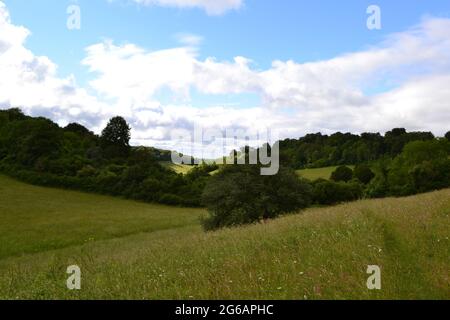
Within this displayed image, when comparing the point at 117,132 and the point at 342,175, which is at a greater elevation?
the point at 117,132

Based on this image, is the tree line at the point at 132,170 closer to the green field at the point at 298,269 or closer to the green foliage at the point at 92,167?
the green foliage at the point at 92,167

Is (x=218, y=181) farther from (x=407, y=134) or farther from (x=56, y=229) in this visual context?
(x=407, y=134)

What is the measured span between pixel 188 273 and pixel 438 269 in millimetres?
4582

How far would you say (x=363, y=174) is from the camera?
90.8 m

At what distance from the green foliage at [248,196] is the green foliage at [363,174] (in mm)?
59628

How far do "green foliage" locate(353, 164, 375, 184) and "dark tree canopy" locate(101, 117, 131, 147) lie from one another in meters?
Result: 51.4

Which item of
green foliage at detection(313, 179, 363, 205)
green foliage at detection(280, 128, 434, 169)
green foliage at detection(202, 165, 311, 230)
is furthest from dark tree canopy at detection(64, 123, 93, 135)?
green foliage at detection(202, 165, 311, 230)

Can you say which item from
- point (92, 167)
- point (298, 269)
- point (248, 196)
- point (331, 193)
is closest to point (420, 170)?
point (331, 193)

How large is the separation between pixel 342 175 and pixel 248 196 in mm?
61317

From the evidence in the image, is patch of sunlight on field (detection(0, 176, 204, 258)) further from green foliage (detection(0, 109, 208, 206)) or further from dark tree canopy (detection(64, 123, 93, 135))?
dark tree canopy (detection(64, 123, 93, 135))

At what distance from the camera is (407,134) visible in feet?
414

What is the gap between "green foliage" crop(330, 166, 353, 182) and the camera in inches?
3516

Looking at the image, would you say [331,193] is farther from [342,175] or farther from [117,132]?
[117,132]

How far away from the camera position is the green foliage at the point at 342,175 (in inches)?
3516
